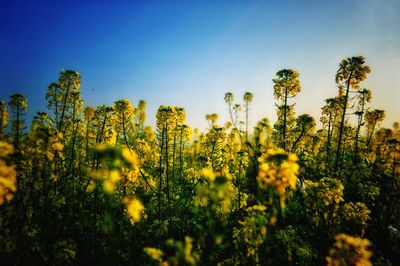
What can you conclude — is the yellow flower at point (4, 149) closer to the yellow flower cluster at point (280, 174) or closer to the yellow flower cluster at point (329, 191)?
the yellow flower cluster at point (280, 174)

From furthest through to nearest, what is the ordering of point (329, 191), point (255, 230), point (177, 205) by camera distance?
point (177, 205) → point (329, 191) → point (255, 230)

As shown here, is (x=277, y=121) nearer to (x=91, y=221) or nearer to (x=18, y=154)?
(x=91, y=221)

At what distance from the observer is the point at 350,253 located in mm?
3607

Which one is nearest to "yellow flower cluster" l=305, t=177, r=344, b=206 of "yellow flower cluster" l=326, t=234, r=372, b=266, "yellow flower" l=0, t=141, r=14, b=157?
"yellow flower cluster" l=326, t=234, r=372, b=266

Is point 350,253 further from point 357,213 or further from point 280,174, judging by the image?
point 357,213

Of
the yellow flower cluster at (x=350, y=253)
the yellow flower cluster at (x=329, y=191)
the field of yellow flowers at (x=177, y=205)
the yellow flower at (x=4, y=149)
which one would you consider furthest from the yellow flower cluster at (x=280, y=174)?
the yellow flower at (x=4, y=149)

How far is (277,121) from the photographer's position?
476 inches

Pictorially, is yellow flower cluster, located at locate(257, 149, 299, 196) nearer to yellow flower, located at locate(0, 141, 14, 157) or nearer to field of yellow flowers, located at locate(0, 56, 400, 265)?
field of yellow flowers, located at locate(0, 56, 400, 265)

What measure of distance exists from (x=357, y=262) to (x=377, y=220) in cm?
546

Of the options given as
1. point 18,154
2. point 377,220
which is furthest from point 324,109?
point 18,154

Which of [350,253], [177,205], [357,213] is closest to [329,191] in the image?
[357,213]

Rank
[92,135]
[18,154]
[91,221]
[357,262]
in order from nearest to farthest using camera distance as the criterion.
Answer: [357,262] < [18,154] < [91,221] < [92,135]

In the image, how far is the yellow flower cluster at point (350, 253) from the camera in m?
3.50

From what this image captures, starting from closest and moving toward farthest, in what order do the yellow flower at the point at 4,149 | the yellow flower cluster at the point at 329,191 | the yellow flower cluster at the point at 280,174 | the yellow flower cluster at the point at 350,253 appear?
the yellow flower at the point at 4,149 < the yellow flower cluster at the point at 350,253 < the yellow flower cluster at the point at 280,174 < the yellow flower cluster at the point at 329,191
